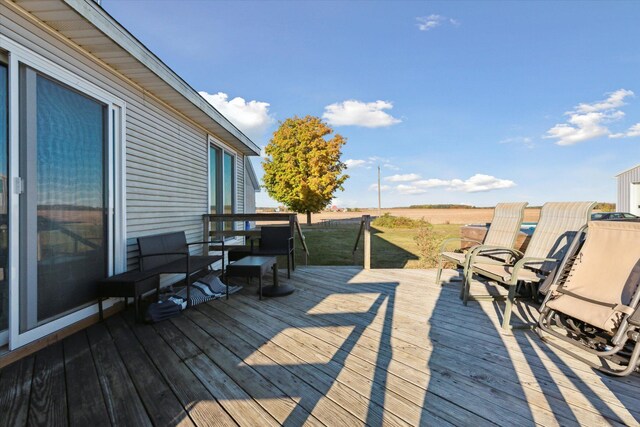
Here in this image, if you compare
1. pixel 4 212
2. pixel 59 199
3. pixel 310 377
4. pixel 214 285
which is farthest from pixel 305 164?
pixel 310 377

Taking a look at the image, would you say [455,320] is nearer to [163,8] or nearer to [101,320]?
[101,320]

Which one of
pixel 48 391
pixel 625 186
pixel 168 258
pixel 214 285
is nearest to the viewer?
pixel 48 391

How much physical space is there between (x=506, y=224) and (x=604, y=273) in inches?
81.1

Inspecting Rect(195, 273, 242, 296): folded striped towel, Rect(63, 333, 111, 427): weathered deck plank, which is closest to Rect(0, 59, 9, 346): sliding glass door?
Rect(63, 333, 111, 427): weathered deck plank

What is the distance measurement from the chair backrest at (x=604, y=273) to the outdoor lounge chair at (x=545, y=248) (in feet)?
1.36

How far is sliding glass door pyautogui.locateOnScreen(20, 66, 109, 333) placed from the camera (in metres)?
2.30

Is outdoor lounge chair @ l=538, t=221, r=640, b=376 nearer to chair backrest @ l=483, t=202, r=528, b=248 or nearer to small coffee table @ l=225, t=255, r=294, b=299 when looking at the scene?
chair backrest @ l=483, t=202, r=528, b=248

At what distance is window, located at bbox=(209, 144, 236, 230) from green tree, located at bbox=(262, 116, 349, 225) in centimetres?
1121

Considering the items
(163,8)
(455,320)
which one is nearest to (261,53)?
(163,8)

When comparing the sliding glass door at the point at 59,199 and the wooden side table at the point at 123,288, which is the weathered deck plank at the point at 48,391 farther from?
the wooden side table at the point at 123,288

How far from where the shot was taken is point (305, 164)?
60.9 feet

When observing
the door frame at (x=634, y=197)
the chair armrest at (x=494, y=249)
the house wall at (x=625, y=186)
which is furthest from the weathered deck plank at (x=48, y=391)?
the house wall at (x=625, y=186)

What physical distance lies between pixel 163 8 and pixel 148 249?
461cm

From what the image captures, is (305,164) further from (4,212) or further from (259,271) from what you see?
(4,212)
